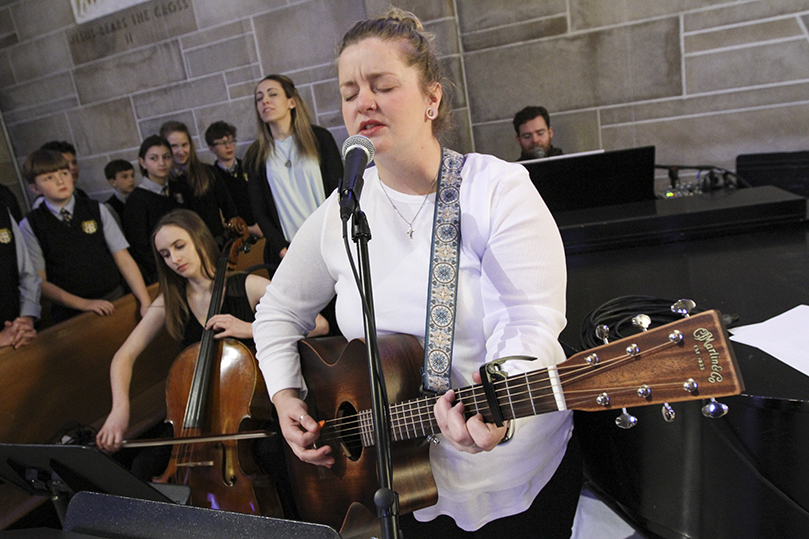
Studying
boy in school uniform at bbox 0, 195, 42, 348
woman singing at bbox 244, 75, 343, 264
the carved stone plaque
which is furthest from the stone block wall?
boy in school uniform at bbox 0, 195, 42, 348

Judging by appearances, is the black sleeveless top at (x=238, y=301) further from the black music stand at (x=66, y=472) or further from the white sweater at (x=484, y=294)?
the white sweater at (x=484, y=294)

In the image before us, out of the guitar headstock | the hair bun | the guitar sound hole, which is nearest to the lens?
the guitar headstock

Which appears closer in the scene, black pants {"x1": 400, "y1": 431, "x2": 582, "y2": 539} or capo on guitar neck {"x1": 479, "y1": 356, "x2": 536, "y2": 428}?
capo on guitar neck {"x1": 479, "y1": 356, "x2": 536, "y2": 428}

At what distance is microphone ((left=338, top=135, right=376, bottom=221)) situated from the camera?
82 cm

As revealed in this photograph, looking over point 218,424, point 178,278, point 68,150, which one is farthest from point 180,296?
point 68,150

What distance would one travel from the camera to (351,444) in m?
1.30

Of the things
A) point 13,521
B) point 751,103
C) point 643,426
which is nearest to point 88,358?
point 13,521

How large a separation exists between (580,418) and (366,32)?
1.03 m

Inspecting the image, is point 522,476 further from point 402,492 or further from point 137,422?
point 137,422

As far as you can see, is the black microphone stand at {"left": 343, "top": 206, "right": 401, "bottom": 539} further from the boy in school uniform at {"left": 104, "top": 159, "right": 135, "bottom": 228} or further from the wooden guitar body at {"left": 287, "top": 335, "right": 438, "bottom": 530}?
the boy in school uniform at {"left": 104, "top": 159, "right": 135, "bottom": 228}

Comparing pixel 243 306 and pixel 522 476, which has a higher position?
pixel 243 306

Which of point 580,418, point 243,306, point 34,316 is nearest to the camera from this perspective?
point 580,418

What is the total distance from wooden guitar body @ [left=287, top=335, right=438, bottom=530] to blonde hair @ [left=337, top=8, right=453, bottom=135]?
0.54m

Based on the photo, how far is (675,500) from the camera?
1.18 metres
